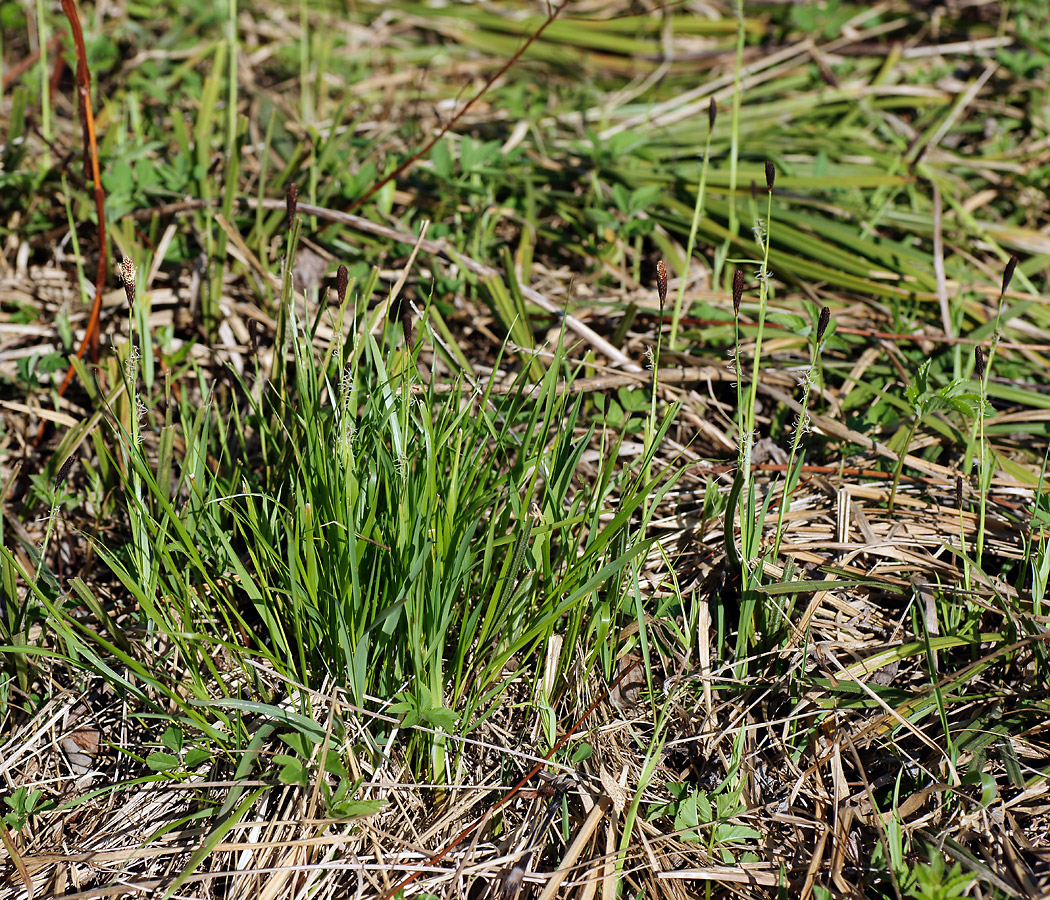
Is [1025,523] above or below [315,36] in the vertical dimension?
below

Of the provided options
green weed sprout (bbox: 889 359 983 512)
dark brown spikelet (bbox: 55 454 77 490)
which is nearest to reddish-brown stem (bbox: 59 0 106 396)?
dark brown spikelet (bbox: 55 454 77 490)

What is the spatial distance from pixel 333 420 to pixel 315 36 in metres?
2.59

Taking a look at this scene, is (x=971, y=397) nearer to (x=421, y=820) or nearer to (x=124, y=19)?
(x=421, y=820)

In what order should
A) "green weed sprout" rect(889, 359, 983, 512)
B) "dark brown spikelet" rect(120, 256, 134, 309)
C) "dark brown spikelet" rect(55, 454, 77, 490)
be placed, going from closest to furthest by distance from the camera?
"dark brown spikelet" rect(120, 256, 134, 309) → "green weed sprout" rect(889, 359, 983, 512) → "dark brown spikelet" rect(55, 454, 77, 490)

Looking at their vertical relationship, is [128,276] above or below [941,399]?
above

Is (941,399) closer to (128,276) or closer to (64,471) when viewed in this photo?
(128,276)

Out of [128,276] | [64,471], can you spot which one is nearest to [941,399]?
[128,276]

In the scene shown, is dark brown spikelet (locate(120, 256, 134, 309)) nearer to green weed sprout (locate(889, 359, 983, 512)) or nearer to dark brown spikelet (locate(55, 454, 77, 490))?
dark brown spikelet (locate(55, 454, 77, 490))

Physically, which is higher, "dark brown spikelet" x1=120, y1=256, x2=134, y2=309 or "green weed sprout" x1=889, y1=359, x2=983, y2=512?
"dark brown spikelet" x1=120, y1=256, x2=134, y2=309

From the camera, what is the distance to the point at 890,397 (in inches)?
82.8

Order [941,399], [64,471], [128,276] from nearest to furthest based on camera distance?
[128,276], [941,399], [64,471]

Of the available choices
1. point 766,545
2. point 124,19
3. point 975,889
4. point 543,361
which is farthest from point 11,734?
point 124,19

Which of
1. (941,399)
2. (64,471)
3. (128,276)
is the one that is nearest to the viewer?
(128,276)

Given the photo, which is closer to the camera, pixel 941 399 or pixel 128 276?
pixel 128 276
